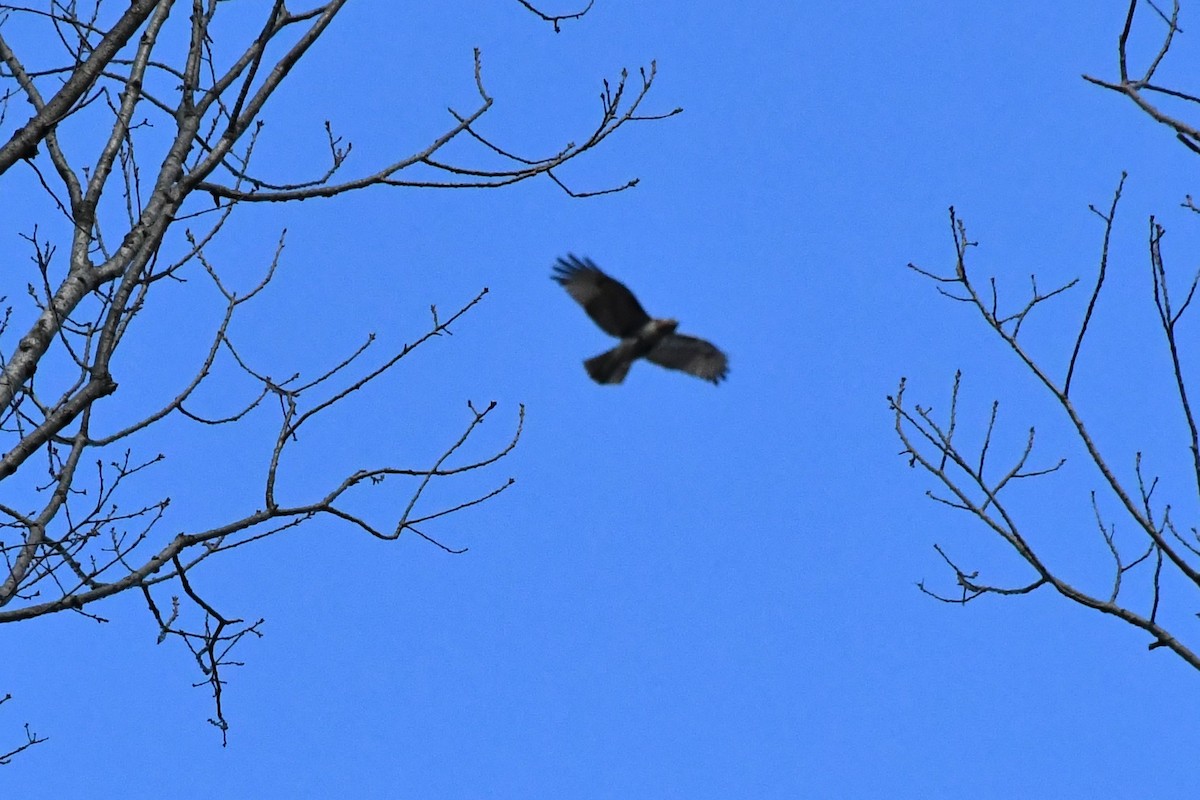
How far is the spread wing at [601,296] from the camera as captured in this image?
802 cm

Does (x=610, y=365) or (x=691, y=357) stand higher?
(x=691, y=357)

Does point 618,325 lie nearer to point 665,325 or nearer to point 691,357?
point 665,325

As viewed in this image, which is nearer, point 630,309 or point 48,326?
point 48,326

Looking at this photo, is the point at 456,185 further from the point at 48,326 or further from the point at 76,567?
the point at 76,567

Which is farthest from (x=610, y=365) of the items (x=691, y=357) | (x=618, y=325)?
(x=691, y=357)

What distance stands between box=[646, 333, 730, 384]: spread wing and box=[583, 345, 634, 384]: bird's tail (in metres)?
0.30

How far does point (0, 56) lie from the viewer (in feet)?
15.3

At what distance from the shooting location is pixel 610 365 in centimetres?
825

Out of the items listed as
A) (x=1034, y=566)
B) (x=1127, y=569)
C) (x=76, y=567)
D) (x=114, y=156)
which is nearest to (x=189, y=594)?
(x=76, y=567)

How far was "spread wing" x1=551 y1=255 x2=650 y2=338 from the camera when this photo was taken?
8.02 meters

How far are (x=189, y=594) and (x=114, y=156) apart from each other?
4.60 ft

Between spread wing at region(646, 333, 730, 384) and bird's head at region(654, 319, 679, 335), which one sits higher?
spread wing at region(646, 333, 730, 384)

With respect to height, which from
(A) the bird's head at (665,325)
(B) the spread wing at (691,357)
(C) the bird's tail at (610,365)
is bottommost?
(C) the bird's tail at (610,365)

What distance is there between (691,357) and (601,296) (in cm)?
83
